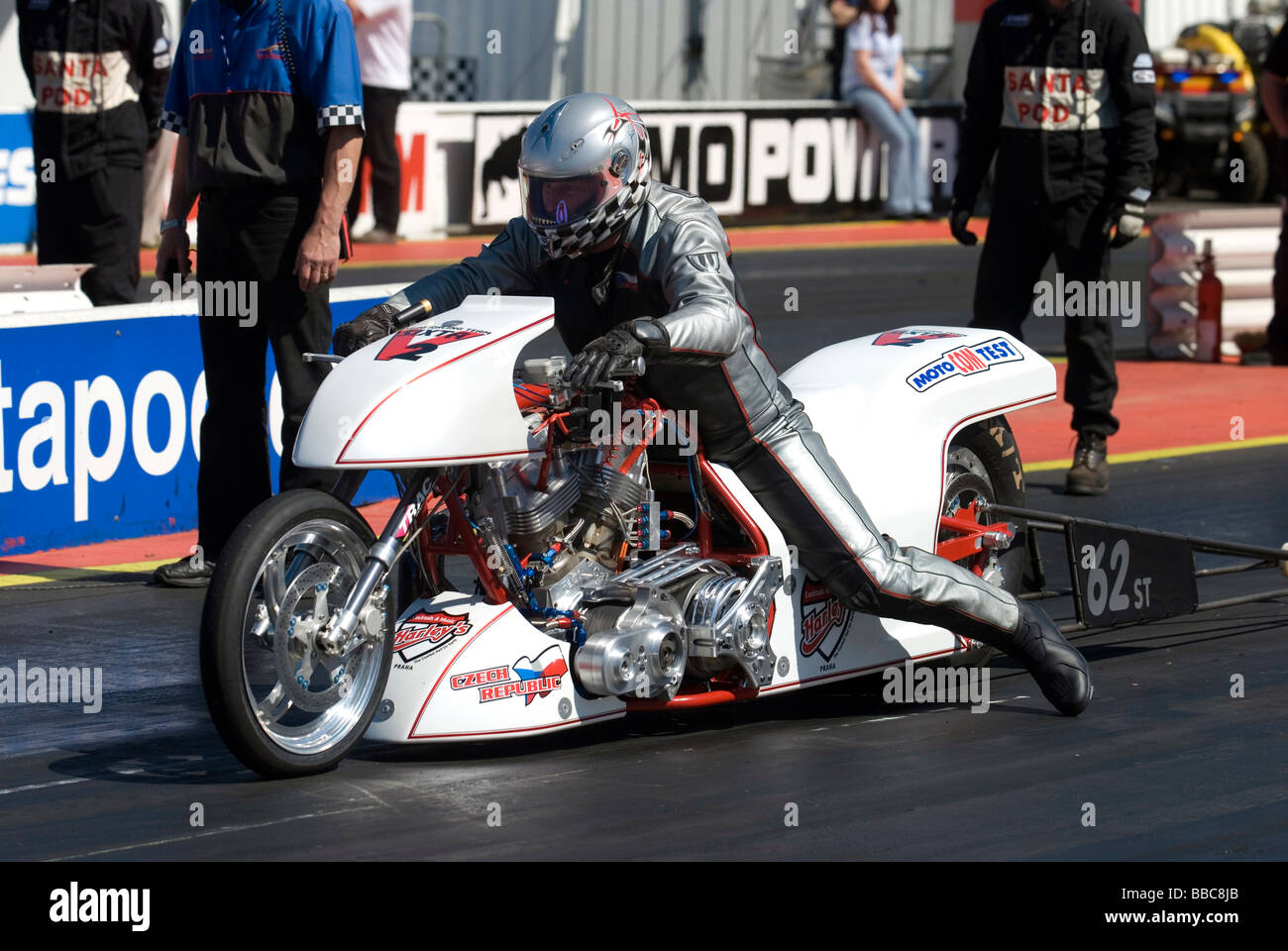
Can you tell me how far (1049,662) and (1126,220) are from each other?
3743 millimetres

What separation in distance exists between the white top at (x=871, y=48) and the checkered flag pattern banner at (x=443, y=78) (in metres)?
5.49

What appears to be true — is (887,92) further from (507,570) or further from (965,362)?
(507,570)

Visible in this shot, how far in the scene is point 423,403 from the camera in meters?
5.33

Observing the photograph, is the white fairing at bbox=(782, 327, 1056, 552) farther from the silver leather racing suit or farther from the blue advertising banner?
the blue advertising banner

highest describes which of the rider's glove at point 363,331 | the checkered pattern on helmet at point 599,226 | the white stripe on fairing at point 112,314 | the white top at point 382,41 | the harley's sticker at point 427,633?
the white top at point 382,41

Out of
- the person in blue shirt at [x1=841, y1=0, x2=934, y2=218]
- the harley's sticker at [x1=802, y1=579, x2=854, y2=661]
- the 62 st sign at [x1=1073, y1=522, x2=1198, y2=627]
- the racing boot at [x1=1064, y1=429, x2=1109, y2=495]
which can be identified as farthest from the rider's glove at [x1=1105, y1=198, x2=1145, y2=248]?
the person in blue shirt at [x1=841, y1=0, x2=934, y2=218]

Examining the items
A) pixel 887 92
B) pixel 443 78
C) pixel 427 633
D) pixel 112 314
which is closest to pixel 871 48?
pixel 887 92

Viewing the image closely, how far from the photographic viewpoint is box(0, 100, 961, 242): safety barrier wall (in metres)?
20.3

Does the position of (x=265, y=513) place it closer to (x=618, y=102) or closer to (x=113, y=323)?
(x=618, y=102)

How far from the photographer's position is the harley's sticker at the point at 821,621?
6.11 metres

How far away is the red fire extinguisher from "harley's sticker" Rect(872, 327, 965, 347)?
290 inches

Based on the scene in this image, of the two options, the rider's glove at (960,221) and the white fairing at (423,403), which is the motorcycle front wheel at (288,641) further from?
the rider's glove at (960,221)

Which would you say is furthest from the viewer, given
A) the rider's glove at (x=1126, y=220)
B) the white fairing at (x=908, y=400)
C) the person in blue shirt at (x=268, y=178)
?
the rider's glove at (x=1126, y=220)

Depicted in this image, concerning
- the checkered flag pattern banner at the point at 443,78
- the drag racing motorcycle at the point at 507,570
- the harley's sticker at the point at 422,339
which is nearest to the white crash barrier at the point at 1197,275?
the drag racing motorcycle at the point at 507,570
